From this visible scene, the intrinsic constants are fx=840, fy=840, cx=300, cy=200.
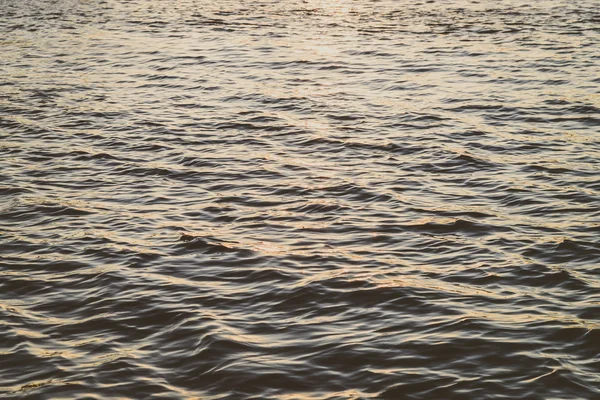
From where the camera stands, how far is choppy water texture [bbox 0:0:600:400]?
9.98m

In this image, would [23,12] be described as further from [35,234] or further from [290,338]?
[290,338]

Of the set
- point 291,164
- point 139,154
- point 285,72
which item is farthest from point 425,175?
point 285,72

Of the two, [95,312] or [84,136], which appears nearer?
[95,312]

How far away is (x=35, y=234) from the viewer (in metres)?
14.2

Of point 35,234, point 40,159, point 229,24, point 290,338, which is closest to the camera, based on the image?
point 290,338

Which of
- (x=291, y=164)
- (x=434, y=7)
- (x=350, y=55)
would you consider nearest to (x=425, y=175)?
(x=291, y=164)

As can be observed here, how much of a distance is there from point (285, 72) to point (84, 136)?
8546mm

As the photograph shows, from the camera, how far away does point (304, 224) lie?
14.5 m

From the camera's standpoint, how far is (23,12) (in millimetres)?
41938

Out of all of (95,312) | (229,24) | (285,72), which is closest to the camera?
(95,312)

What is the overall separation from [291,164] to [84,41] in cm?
1822

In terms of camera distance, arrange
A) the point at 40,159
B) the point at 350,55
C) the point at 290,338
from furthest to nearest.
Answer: the point at 350,55, the point at 40,159, the point at 290,338

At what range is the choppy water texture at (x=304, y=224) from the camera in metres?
9.98

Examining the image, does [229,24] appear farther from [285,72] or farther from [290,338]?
[290,338]
